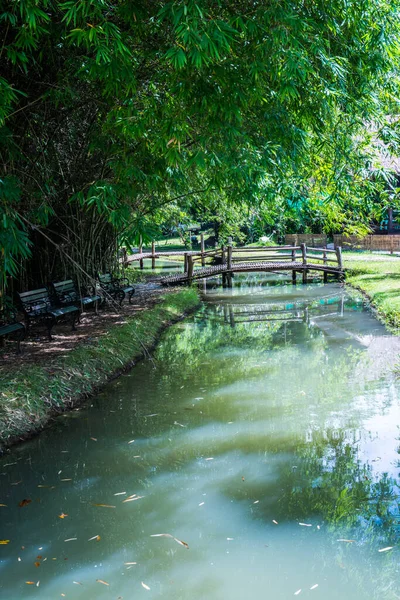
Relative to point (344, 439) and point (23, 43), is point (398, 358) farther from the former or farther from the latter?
point (23, 43)

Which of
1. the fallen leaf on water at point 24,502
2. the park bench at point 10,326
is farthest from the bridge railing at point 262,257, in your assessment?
the fallen leaf on water at point 24,502

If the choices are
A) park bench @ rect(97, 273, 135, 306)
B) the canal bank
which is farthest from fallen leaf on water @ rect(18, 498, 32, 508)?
park bench @ rect(97, 273, 135, 306)

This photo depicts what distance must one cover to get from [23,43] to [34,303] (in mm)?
3926

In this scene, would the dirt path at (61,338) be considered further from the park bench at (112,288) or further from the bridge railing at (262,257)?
the bridge railing at (262,257)

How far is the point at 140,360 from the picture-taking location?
27.5ft

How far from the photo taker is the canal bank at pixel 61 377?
546 cm

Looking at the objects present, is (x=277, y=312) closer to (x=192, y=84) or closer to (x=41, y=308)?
(x=41, y=308)

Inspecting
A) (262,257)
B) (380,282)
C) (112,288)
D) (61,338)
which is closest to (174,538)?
(61,338)

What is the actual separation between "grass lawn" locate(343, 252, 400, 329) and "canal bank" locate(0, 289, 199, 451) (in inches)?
179

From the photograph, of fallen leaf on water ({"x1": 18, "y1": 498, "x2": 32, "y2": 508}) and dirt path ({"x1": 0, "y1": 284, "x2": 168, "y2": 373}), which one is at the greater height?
dirt path ({"x1": 0, "y1": 284, "x2": 168, "y2": 373})

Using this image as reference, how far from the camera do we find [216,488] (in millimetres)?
4332

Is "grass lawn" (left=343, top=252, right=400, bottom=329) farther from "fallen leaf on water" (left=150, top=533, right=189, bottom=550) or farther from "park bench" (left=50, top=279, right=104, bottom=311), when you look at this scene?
"fallen leaf on water" (left=150, top=533, right=189, bottom=550)

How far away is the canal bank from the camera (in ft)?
17.9

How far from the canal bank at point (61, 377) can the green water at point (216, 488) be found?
19 cm
